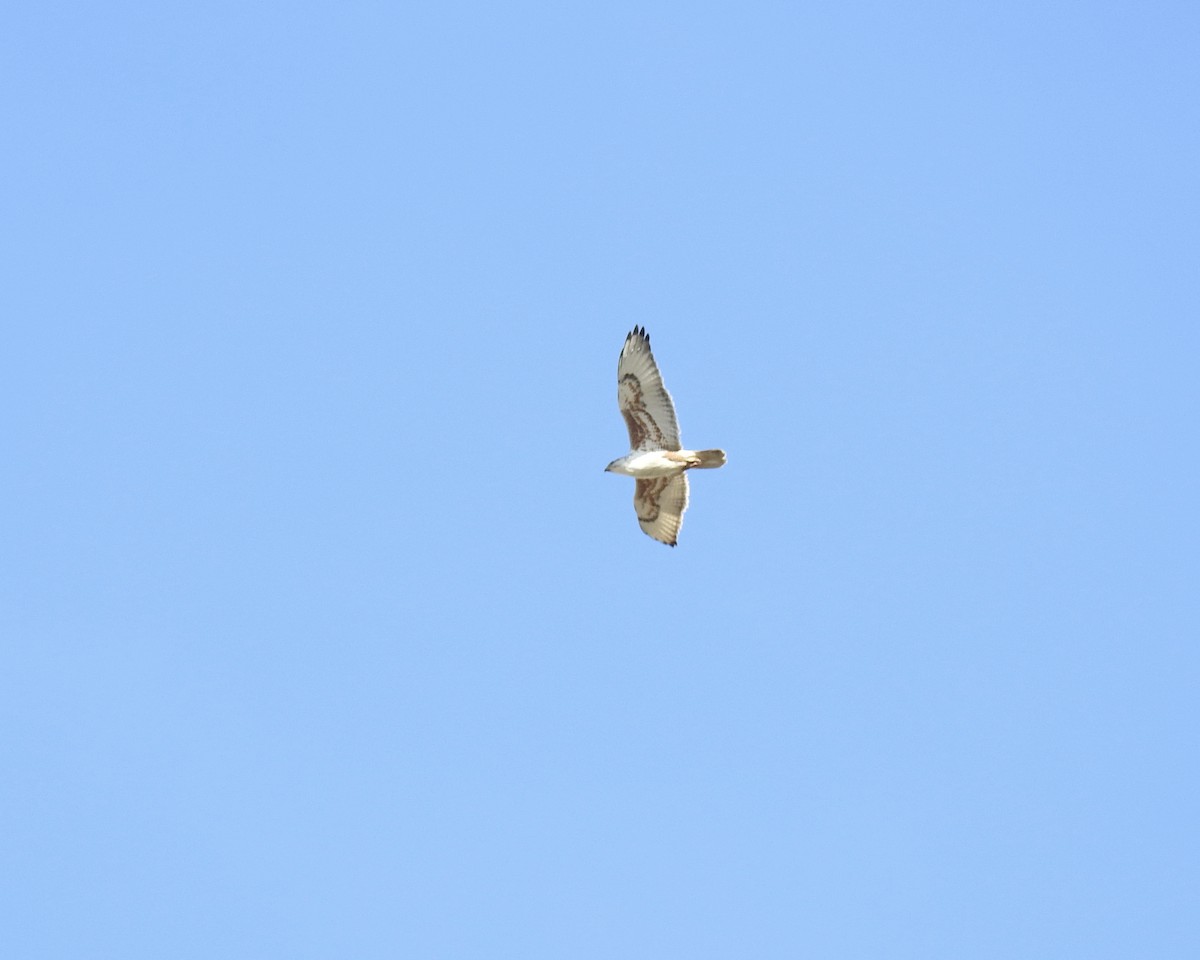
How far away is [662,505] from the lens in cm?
3338

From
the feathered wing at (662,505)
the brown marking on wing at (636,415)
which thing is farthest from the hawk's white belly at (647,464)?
the feathered wing at (662,505)

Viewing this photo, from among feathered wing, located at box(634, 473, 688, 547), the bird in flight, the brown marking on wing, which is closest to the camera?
the bird in flight

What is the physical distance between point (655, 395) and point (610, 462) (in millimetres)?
1479

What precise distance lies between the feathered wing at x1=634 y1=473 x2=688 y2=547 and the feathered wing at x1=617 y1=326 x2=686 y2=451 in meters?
0.89

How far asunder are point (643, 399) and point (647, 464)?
1.23 metres

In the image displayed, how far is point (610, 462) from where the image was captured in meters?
32.4

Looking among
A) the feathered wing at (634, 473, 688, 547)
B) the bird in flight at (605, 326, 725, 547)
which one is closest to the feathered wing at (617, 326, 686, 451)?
the bird in flight at (605, 326, 725, 547)

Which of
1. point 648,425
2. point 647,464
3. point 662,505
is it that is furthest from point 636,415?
point 662,505

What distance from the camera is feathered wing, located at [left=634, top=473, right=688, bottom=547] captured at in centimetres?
3306

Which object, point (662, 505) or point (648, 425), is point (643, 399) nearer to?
point (648, 425)

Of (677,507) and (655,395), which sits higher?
(655,395)

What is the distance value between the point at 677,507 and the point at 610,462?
1732 mm

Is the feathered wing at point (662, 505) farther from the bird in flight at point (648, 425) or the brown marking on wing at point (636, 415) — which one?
the brown marking on wing at point (636, 415)

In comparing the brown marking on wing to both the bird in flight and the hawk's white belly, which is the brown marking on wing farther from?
the hawk's white belly
